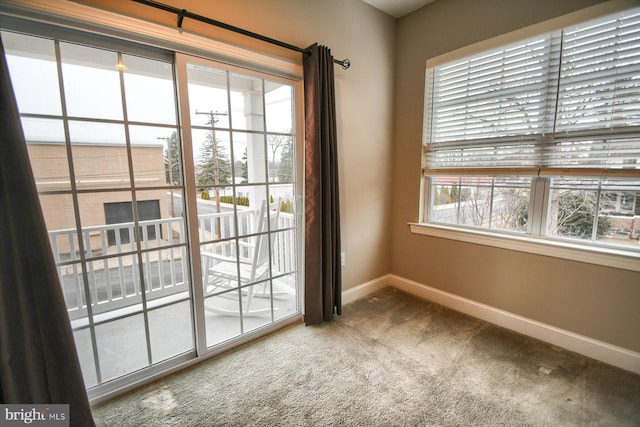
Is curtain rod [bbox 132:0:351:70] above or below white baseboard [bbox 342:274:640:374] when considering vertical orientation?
above

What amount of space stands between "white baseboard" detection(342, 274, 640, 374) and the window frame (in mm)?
544

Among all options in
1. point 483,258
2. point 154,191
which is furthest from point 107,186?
point 483,258

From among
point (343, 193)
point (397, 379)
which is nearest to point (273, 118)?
point (343, 193)

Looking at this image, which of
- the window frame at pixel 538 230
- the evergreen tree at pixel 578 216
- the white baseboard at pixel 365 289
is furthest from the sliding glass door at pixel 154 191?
the evergreen tree at pixel 578 216

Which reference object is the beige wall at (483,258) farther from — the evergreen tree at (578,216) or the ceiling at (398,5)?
the evergreen tree at (578,216)

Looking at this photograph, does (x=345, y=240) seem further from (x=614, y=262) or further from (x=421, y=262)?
(x=614, y=262)

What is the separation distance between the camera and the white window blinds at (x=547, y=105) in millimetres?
1708

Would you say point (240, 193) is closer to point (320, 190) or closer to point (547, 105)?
point (320, 190)

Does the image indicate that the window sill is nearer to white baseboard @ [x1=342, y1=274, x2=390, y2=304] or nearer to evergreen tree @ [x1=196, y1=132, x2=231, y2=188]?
white baseboard @ [x1=342, y1=274, x2=390, y2=304]

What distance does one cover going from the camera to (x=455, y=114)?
2471 millimetres

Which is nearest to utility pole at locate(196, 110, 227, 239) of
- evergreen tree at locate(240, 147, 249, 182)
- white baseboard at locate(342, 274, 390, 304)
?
evergreen tree at locate(240, 147, 249, 182)

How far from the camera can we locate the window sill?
69.0 inches

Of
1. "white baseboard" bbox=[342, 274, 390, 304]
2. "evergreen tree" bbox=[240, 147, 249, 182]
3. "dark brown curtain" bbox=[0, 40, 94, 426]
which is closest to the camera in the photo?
"dark brown curtain" bbox=[0, 40, 94, 426]

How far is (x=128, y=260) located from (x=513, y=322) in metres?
2.82
